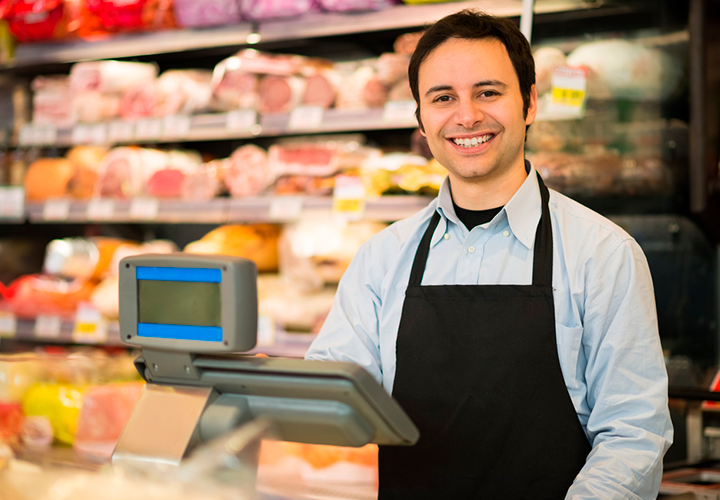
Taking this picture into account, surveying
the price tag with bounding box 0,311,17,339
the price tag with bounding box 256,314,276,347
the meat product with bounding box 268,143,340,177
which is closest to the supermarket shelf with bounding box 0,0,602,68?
the meat product with bounding box 268,143,340,177

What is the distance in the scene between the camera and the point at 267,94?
3357 millimetres

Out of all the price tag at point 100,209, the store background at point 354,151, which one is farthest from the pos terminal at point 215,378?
the price tag at point 100,209

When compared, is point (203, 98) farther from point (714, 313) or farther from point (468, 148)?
point (714, 313)

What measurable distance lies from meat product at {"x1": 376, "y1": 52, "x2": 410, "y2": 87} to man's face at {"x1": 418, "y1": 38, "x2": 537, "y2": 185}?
1.46 metres

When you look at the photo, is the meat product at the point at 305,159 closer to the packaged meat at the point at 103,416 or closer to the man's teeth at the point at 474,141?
the packaged meat at the point at 103,416

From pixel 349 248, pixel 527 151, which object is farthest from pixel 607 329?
pixel 349 248

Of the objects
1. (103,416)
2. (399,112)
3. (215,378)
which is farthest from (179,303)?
(399,112)

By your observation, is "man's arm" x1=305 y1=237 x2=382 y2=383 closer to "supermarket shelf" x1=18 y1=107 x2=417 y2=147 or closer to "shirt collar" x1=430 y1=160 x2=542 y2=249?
"shirt collar" x1=430 y1=160 x2=542 y2=249

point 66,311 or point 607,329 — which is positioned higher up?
point 607,329

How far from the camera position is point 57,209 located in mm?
3748

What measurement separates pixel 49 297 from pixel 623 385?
3157 millimetres

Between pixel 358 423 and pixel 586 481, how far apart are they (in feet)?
1.97

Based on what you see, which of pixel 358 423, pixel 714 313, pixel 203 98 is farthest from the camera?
pixel 203 98

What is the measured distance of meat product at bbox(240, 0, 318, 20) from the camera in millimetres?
3174
